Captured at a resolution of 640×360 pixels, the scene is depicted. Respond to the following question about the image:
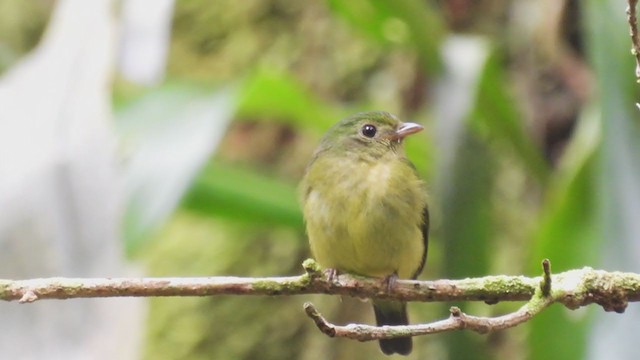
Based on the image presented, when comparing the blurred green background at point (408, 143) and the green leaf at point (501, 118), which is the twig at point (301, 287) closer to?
the blurred green background at point (408, 143)

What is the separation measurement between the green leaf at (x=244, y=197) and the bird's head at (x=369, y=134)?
612mm

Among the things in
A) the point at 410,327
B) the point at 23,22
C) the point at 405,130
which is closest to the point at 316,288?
the point at 410,327

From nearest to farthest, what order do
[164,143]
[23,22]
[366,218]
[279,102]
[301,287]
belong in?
[301,287] → [366,218] → [164,143] → [279,102] → [23,22]

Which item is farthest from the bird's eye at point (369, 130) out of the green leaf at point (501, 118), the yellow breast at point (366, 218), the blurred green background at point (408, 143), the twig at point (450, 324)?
the twig at point (450, 324)

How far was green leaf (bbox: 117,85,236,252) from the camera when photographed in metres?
2.57

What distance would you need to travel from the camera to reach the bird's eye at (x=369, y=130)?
8.68 feet

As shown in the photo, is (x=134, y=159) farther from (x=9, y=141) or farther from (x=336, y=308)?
(x=336, y=308)

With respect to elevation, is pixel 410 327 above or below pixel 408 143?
below

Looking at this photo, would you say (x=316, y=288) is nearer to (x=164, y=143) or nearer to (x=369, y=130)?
(x=369, y=130)

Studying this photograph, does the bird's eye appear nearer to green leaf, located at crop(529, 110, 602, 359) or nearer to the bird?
the bird

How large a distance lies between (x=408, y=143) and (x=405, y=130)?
81 centimetres

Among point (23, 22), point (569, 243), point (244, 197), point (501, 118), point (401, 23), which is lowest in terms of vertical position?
point (244, 197)

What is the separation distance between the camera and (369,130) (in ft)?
8.70

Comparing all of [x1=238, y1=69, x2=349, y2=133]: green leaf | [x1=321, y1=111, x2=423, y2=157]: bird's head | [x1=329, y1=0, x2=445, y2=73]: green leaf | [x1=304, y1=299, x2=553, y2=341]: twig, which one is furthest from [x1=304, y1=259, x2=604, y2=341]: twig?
[x1=329, y1=0, x2=445, y2=73]: green leaf
